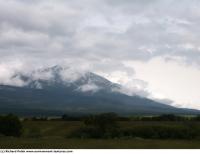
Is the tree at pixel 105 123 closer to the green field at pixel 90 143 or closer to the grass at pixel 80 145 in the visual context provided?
the green field at pixel 90 143

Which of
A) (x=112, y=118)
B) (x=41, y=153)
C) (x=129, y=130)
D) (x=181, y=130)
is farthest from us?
(x=112, y=118)

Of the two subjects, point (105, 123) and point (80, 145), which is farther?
point (105, 123)

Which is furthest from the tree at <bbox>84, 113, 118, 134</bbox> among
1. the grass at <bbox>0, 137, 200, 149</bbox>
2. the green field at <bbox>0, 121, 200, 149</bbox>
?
the grass at <bbox>0, 137, 200, 149</bbox>

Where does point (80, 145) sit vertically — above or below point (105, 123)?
below

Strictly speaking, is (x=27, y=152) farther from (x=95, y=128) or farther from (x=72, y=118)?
(x=72, y=118)

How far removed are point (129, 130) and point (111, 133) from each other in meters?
4.70

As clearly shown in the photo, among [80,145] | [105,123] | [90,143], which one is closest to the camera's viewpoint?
[80,145]

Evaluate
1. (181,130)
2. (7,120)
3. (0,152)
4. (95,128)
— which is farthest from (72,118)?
(0,152)

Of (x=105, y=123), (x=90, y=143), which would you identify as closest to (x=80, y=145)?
(x=90, y=143)

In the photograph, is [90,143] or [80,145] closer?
[80,145]

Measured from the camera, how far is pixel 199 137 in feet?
204

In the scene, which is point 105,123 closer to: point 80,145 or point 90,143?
point 90,143

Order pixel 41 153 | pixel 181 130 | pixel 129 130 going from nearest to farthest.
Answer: pixel 41 153 → pixel 181 130 → pixel 129 130

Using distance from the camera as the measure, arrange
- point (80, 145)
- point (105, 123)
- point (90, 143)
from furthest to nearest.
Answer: point (105, 123) < point (90, 143) < point (80, 145)
